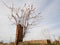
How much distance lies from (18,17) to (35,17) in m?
2.54

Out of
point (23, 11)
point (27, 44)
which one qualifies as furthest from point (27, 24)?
point (27, 44)

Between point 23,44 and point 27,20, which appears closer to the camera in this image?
point 23,44

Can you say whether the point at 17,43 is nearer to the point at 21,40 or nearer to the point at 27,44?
the point at 21,40

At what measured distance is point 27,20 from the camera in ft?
67.0

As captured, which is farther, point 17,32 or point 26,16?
Result: point 17,32

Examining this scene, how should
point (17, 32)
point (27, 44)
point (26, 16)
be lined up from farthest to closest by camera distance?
point (17, 32) < point (26, 16) < point (27, 44)

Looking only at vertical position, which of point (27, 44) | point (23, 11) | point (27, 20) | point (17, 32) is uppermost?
point (23, 11)

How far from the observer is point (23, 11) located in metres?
20.4

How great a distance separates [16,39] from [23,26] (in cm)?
238

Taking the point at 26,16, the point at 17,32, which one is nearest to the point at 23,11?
the point at 26,16

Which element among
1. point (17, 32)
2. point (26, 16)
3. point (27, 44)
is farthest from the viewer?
point (17, 32)

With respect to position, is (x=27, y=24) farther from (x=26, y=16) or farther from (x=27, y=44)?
(x=27, y=44)

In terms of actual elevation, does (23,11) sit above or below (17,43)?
above

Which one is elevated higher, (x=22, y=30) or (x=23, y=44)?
(x=22, y=30)
